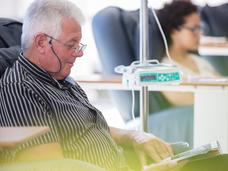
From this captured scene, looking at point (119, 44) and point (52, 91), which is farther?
point (119, 44)

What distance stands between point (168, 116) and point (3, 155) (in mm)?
1699

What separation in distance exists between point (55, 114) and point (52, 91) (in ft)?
0.31

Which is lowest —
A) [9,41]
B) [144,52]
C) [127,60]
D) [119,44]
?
[127,60]

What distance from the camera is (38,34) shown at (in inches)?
59.2

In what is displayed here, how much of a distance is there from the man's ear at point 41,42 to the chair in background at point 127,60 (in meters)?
1.47

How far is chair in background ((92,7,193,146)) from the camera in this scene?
116 inches

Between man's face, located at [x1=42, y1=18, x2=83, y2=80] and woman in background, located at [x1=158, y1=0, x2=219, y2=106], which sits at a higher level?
man's face, located at [x1=42, y1=18, x2=83, y2=80]

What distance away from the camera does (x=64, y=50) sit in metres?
1.55

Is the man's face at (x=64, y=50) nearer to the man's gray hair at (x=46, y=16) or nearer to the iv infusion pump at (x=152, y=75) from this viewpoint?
the man's gray hair at (x=46, y=16)

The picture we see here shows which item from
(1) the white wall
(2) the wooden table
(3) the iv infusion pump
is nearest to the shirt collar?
(3) the iv infusion pump

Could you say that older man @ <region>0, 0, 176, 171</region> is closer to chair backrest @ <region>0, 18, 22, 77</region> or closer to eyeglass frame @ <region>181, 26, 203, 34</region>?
chair backrest @ <region>0, 18, 22, 77</region>

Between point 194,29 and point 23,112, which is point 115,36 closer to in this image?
point 194,29

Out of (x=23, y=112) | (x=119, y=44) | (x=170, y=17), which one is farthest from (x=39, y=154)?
(x=170, y=17)

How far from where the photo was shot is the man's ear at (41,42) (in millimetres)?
1507
